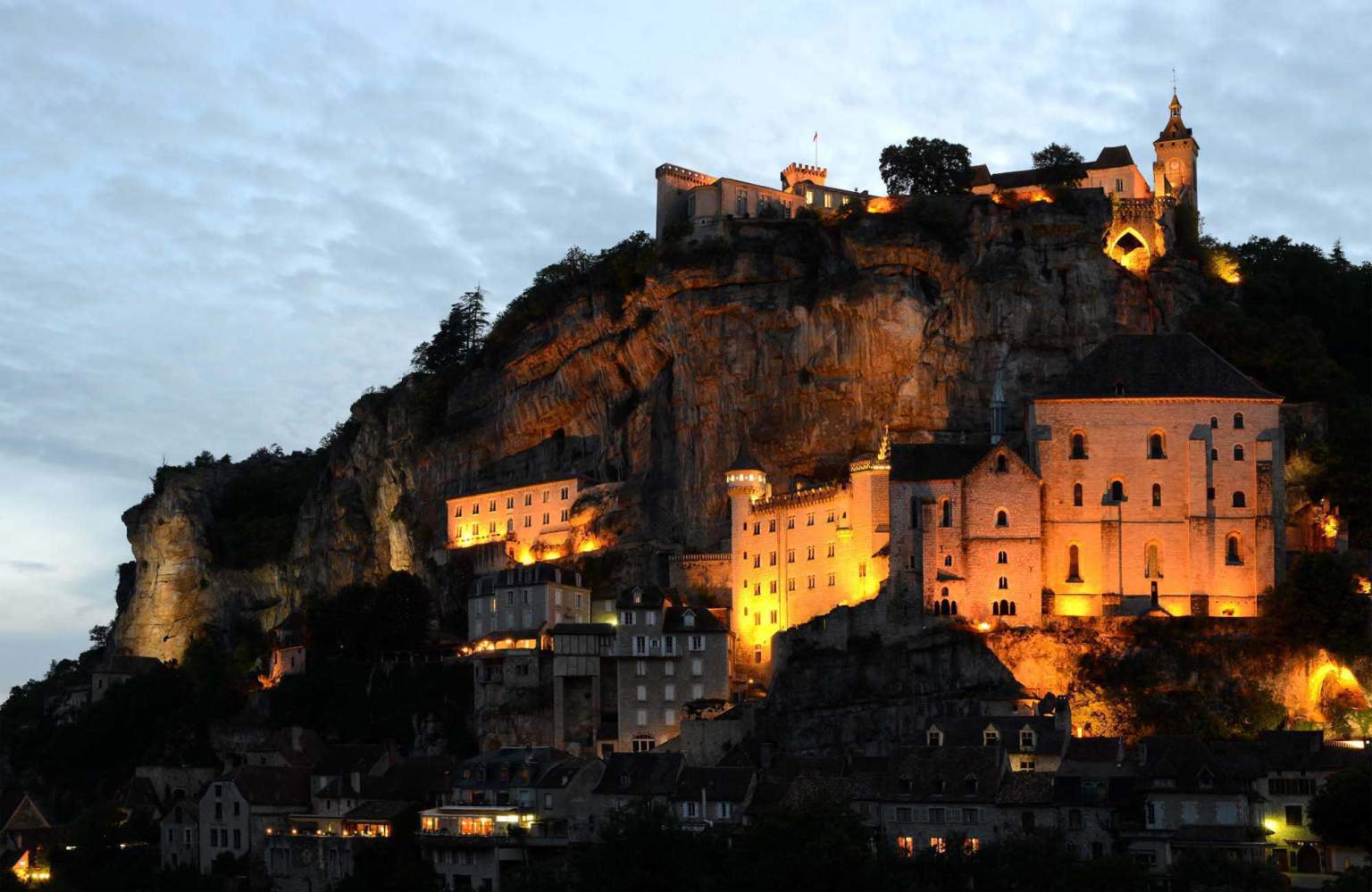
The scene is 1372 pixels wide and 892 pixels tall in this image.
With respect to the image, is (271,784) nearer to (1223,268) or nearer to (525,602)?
(525,602)

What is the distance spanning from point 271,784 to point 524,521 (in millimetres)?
26411

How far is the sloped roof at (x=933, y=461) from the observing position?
310ft

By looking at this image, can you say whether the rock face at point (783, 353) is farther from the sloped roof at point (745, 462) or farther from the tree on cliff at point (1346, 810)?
the tree on cliff at point (1346, 810)

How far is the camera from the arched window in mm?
95000

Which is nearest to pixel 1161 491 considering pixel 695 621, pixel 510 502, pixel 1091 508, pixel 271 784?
pixel 1091 508

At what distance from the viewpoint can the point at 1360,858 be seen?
7306 centimetres

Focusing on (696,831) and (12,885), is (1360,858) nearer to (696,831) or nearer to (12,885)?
(696,831)

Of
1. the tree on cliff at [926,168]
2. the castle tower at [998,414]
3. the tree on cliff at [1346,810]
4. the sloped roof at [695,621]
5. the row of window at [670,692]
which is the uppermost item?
the tree on cliff at [926,168]

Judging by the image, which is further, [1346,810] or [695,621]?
[695,621]

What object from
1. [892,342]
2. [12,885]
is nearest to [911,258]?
[892,342]

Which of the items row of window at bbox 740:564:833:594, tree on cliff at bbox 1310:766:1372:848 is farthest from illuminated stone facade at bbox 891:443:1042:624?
tree on cliff at bbox 1310:766:1372:848

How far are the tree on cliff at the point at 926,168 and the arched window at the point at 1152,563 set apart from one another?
31.0 metres

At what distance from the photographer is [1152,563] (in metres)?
95.3

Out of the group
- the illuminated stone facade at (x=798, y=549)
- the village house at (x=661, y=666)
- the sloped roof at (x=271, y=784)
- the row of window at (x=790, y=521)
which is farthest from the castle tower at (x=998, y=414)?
the sloped roof at (x=271, y=784)
